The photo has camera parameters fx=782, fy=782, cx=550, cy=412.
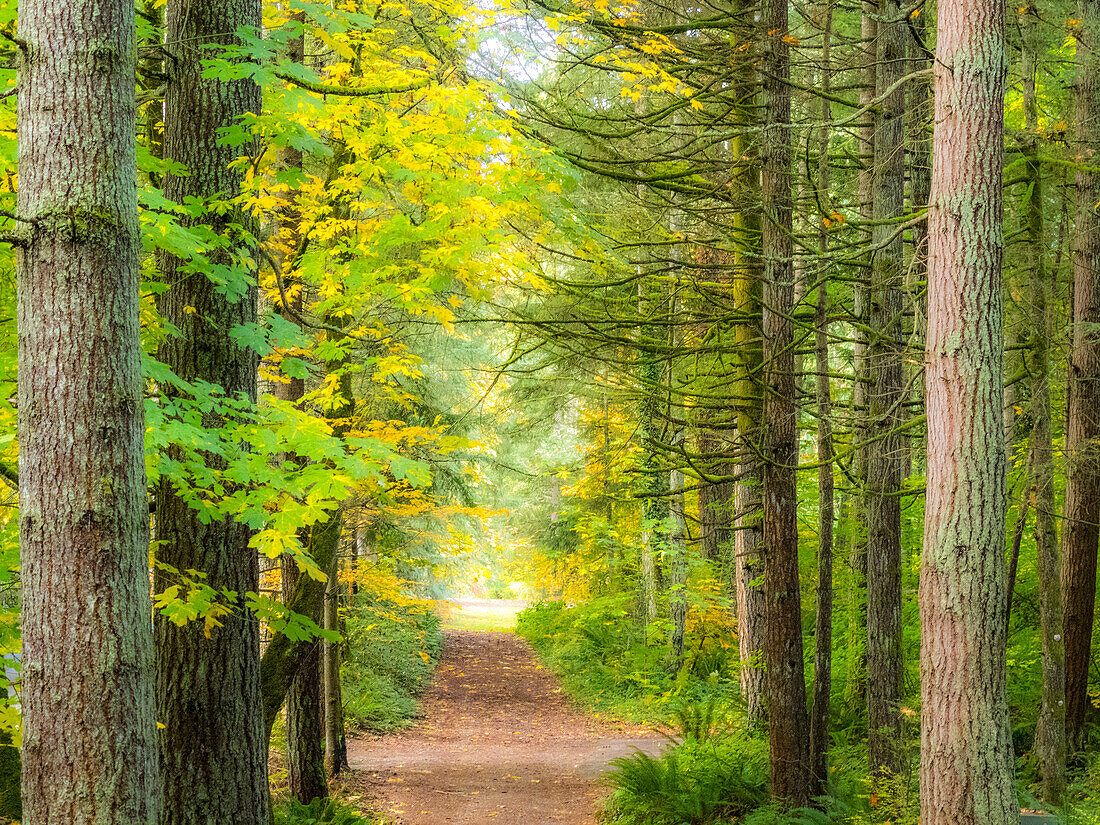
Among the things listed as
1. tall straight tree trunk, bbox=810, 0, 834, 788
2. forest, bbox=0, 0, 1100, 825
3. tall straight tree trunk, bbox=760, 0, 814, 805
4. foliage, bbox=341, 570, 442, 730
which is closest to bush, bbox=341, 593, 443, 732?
foliage, bbox=341, 570, 442, 730

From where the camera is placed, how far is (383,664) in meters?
16.0

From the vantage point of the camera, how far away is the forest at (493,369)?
3.36m

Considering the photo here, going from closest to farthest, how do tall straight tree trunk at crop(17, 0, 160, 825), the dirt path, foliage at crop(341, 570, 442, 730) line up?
tall straight tree trunk at crop(17, 0, 160, 825) < the dirt path < foliage at crop(341, 570, 442, 730)

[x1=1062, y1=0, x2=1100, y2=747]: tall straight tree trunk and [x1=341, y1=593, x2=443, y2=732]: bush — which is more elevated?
[x1=1062, y1=0, x2=1100, y2=747]: tall straight tree trunk

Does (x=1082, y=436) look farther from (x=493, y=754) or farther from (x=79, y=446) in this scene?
(x=79, y=446)

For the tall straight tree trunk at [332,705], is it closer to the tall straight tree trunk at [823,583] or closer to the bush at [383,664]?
the bush at [383,664]

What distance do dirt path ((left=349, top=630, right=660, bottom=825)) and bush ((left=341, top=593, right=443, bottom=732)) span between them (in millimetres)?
465

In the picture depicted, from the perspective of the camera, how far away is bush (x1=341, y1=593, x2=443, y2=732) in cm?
1420

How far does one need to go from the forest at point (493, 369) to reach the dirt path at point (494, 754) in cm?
12

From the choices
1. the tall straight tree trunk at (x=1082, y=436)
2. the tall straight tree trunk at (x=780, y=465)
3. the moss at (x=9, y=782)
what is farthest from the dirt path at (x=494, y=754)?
the tall straight tree trunk at (x=1082, y=436)

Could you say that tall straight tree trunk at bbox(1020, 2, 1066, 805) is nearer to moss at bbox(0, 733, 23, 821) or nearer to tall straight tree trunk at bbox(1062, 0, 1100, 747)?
tall straight tree trunk at bbox(1062, 0, 1100, 747)

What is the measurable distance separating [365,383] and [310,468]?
7254 mm

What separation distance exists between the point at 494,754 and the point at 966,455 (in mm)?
9770

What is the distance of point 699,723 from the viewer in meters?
10.1
